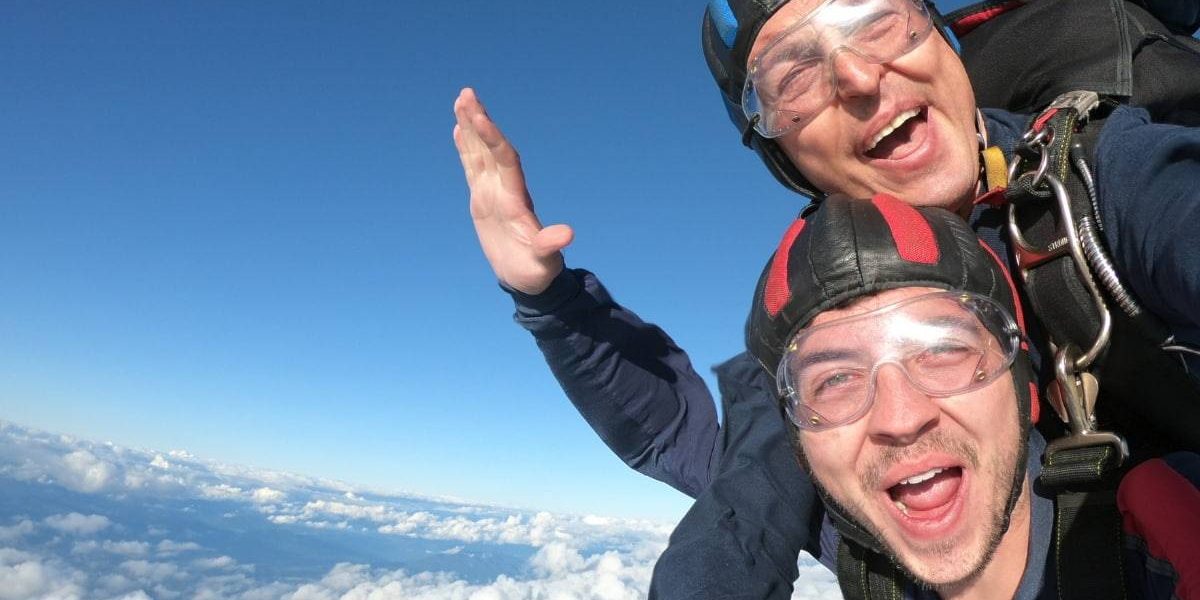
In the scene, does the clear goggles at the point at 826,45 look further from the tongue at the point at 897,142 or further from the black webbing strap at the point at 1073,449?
the black webbing strap at the point at 1073,449

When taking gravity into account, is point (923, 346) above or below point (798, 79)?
below

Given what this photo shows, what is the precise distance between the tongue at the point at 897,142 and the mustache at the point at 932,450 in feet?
2.53

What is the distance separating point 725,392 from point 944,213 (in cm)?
102

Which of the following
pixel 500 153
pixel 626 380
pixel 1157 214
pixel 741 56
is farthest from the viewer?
pixel 626 380

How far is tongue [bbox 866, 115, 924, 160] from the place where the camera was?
1.78 meters

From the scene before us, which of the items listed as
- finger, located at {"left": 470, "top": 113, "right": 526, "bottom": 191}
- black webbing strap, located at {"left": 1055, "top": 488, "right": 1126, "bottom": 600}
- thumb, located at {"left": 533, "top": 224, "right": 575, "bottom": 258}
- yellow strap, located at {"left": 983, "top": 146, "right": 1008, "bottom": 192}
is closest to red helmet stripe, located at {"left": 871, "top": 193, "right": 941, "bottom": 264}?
yellow strap, located at {"left": 983, "top": 146, "right": 1008, "bottom": 192}

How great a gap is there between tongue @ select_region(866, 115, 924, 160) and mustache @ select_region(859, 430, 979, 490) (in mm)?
772

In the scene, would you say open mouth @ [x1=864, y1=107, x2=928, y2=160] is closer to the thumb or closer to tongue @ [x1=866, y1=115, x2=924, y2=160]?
tongue @ [x1=866, y1=115, x2=924, y2=160]

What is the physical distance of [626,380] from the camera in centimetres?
272

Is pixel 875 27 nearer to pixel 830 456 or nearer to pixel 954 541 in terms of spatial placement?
pixel 830 456

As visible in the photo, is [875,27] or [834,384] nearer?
[834,384]

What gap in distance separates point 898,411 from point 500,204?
153 centimetres

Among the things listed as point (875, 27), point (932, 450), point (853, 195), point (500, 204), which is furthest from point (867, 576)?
point (500, 204)

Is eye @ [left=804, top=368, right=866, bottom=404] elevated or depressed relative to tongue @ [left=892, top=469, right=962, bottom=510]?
elevated
